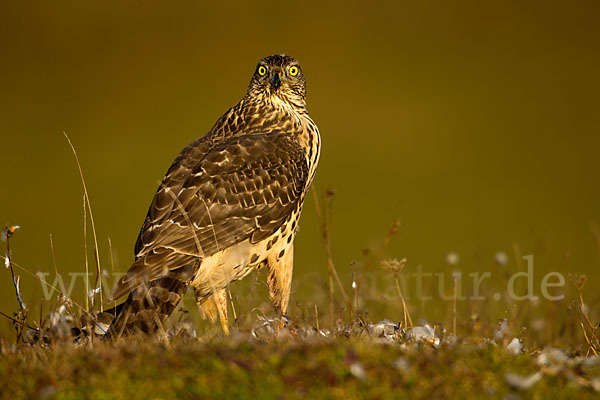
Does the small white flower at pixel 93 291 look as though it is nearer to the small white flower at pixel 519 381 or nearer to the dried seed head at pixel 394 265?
the dried seed head at pixel 394 265

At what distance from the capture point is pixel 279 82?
9.10 meters

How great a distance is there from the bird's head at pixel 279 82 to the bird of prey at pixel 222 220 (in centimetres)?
46

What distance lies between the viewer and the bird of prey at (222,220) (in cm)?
681

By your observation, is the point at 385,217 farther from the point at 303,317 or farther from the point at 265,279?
the point at 303,317

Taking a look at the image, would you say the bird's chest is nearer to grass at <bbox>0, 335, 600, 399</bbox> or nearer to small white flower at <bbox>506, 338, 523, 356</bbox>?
grass at <bbox>0, 335, 600, 399</bbox>

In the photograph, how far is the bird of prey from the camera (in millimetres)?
6809

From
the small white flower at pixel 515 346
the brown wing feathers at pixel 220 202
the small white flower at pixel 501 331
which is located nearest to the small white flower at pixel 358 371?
the small white flower at pixel 515 346

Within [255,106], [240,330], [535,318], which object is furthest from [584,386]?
[255,106]

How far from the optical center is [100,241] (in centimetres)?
2022

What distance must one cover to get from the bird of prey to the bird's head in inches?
18.1

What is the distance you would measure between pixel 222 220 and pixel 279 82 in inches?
93.8

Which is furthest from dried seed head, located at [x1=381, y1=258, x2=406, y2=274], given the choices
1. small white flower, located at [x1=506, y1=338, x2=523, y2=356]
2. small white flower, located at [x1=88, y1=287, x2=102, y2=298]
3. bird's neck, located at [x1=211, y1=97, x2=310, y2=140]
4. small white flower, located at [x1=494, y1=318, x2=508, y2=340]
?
bird's neck, located at [x1=211, y1=97, x2=310, y2=140]

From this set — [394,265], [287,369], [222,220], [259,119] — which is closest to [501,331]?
[394,265]

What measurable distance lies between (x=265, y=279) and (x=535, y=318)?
2.90m
